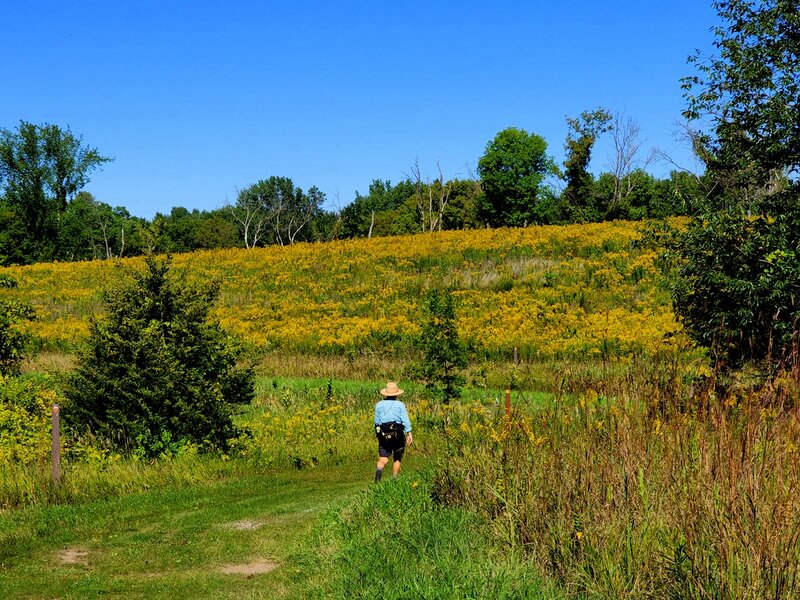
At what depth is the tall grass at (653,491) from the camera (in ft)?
15.6

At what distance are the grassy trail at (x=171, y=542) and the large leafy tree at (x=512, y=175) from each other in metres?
76.1

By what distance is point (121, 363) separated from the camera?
44.6 ft

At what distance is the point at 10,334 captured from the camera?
608 inches

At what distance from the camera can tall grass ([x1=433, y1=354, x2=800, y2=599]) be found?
15.6 feet

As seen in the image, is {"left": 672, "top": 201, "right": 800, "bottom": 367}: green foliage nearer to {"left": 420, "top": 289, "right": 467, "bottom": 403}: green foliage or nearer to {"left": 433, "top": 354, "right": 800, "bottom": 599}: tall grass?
{"left": 420, "top": 289, "right": 467, "bottom": 403}: green foliage

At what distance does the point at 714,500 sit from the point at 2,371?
565 inches

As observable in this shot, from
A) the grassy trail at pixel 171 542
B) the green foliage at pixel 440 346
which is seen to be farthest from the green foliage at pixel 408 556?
the green foliage at pixel 440 346

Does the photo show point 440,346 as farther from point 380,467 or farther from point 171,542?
point 171,542

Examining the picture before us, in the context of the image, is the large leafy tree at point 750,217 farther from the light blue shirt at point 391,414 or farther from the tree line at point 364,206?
the tree line at point 364,206

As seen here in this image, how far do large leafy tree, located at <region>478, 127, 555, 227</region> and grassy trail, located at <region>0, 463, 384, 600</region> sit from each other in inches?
2996

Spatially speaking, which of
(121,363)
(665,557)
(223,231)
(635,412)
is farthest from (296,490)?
(223,231)

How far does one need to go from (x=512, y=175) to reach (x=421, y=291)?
166 feet

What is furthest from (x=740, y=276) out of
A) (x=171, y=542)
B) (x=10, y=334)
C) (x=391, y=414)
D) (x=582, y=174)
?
(x=582, y=174)

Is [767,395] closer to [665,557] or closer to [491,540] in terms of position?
[665,557]
